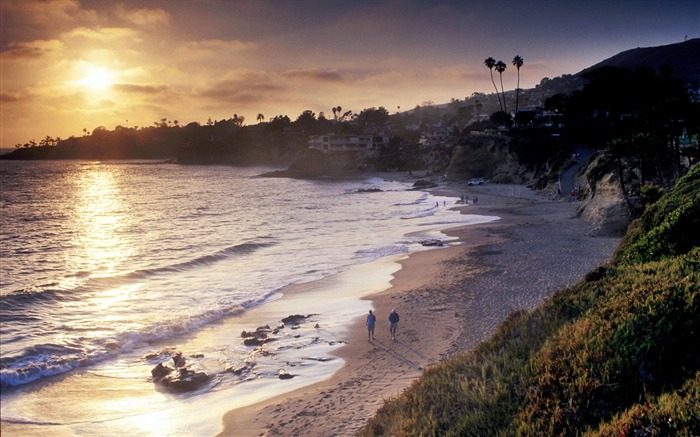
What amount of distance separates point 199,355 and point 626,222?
25778 millimetres

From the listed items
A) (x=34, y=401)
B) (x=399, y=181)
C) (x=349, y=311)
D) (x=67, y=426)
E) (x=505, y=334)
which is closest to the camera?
(x=505, y=334)

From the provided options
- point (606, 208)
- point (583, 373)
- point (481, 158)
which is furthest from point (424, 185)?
point (583, 373)

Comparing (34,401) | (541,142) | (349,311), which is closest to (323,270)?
(349,311)

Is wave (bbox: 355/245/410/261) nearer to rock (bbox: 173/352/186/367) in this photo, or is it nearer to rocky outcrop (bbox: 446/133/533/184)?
rock (bbox: 173/352/186/367)

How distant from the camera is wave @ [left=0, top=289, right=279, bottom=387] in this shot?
14.5 meters

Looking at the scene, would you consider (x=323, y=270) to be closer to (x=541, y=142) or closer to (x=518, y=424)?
(x=518, y=424)

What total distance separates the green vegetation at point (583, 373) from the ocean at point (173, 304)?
222 inches

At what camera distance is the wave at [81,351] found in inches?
571

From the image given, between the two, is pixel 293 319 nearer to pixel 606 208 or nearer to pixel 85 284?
pixel 85 284

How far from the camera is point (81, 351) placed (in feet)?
53.6

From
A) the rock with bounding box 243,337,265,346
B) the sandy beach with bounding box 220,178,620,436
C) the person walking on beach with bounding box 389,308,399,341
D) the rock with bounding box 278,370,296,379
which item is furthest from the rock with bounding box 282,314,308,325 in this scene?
the rock with bounding box 278,370,296,379

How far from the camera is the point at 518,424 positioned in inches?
304

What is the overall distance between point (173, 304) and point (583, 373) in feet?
57.9

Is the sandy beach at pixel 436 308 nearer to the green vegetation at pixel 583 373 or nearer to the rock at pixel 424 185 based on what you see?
the green vegetation at pixel 583 373
